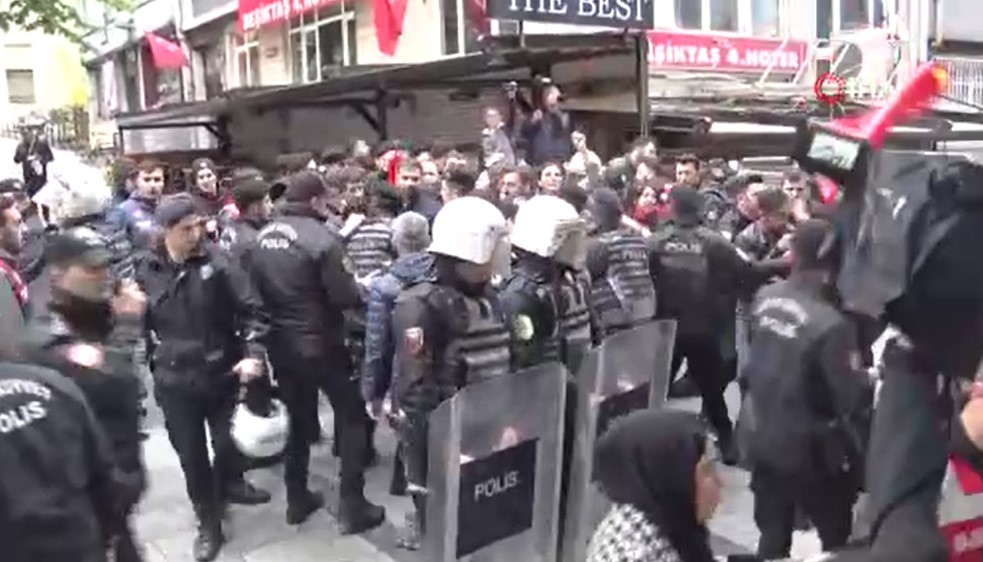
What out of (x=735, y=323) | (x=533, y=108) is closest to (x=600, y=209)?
(x=735, y=323)

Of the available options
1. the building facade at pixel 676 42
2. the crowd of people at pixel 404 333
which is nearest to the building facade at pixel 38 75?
the building facade at pixel 676 42

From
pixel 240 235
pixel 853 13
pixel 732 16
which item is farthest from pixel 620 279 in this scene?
pixel 853 13

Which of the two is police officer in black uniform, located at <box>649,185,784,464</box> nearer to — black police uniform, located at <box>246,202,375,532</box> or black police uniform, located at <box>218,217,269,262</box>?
black police uniform, located at <box>246,202,375,532</box>

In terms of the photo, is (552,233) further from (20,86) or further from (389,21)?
(20,86)

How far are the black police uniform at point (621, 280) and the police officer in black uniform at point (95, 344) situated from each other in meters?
3.25

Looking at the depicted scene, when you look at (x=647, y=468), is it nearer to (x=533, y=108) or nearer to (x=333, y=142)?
(x=533, y=108)

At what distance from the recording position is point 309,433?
21.4 ft

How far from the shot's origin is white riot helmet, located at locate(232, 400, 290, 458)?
6.16 meters

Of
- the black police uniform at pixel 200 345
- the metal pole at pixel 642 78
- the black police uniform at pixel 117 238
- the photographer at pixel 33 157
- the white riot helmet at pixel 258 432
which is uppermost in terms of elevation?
the metal pole at pixel 642 78

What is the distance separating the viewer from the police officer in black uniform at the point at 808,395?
14.1 ft

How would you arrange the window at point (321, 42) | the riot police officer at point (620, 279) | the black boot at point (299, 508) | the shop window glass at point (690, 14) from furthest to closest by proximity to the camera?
the window at point (321, 42), the shop window glass at point (690, 14), the riot police officer at point (620, 279), the black boot at point (299, 508)

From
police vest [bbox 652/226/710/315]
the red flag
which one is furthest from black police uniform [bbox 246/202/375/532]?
the red flag

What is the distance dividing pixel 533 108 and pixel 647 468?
1097 centimetres

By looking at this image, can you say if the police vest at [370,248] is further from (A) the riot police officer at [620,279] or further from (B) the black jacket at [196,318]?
(B) the black jacket at [196,318]
